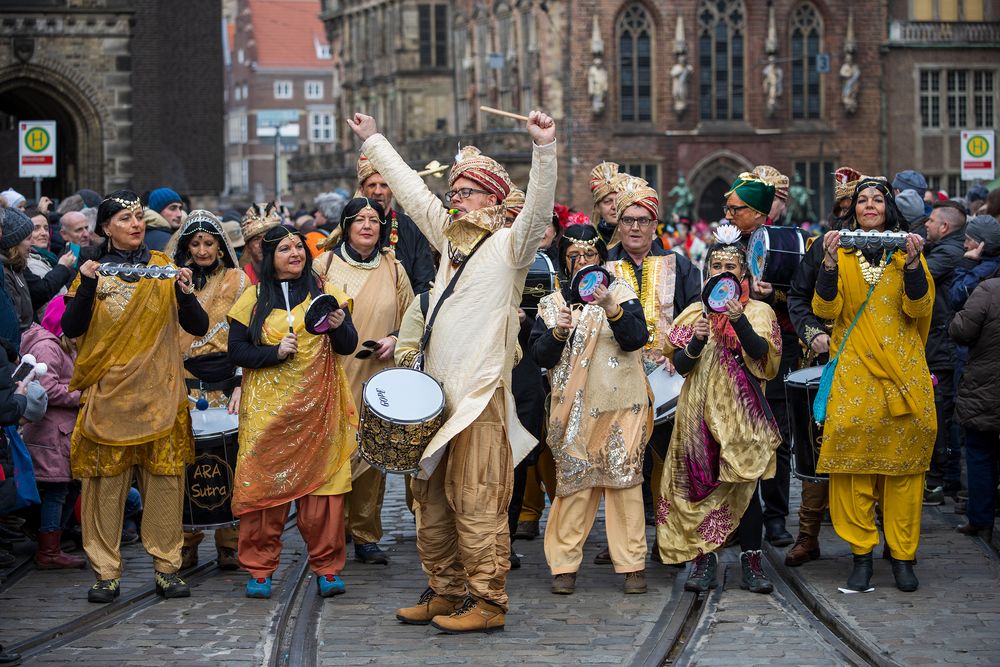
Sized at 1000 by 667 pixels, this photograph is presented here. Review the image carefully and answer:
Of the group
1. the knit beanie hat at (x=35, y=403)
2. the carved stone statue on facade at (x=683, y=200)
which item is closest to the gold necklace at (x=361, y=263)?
the knit beanie hat at (x=35, y=403)

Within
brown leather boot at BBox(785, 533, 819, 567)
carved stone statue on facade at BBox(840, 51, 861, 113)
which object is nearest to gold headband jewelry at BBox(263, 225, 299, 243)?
brown leather boot at BBox(785, 533, 819, 567)

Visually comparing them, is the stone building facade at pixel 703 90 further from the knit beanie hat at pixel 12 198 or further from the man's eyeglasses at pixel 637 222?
the man's eyeglasses at pixel 637 222

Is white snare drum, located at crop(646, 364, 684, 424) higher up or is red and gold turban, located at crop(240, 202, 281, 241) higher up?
red and gold turban, located at crop(240, 202, 281, 241)

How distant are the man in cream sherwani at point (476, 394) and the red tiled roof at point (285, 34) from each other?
9146 centimetres

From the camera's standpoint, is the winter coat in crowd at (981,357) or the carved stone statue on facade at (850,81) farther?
the carved stone statue on facade at (850,81)

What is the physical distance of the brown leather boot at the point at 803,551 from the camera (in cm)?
898

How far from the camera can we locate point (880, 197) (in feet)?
27.6

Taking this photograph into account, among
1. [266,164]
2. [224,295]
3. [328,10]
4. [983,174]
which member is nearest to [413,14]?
[328,10]

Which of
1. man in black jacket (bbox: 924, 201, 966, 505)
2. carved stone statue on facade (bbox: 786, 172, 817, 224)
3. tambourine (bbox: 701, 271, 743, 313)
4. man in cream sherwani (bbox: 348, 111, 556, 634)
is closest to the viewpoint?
man in cream sherwani (bbox: 348, 111, 556, 634)

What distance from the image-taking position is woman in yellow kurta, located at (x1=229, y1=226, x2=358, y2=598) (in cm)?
810

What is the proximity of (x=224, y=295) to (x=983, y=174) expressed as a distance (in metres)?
12.4

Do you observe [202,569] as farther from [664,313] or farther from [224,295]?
[664,313]

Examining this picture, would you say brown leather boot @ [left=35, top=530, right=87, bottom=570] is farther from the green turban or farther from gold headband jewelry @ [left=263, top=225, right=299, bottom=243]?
the green turban

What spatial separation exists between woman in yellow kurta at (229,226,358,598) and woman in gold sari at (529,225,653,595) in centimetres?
111
